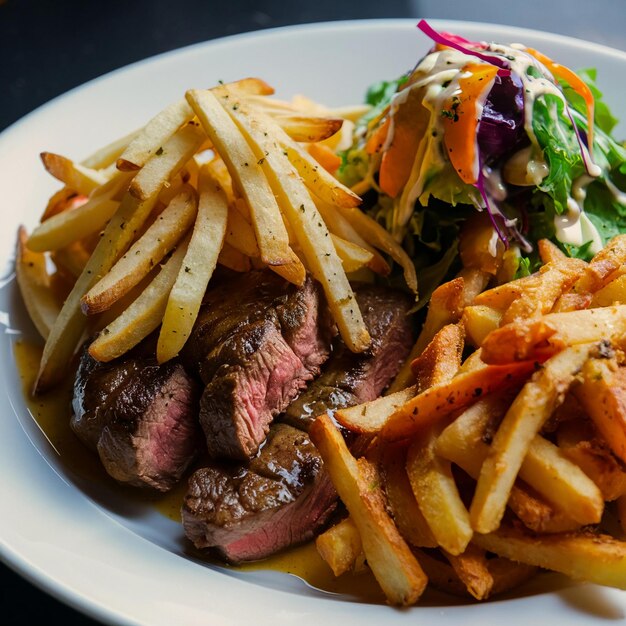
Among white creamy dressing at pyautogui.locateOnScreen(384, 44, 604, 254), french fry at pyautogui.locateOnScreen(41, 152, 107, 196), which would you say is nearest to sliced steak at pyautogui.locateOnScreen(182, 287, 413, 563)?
white creamy dressing at pyautogui.locateOnScreen(384, 44, 604, 254)

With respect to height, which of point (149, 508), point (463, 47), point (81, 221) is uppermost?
point (463, 47)

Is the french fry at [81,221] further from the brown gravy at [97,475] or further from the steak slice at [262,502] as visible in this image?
the steak slice at [262,502]

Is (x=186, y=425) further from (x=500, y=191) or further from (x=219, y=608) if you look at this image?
(x=500, y=191)

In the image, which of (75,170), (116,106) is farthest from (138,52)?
(75,170)

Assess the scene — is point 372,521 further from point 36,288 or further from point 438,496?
point 36,288

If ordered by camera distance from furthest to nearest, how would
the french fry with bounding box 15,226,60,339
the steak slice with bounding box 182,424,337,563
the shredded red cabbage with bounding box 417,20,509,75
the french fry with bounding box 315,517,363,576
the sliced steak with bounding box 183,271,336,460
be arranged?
1. the french fry with bounding box 15,226,60,339
2. the shredded red cabbage with bounding box 417,20,509,75
3. the sliced steak with bounding box 183,271,336,460
4. the steak slice with bounding box 182,424,337,563
5. the french fry with bounding box 315,517,363,576

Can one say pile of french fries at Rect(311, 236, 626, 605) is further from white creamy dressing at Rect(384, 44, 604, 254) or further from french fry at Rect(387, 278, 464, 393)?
white creamy dressing at Rect(384, 44, 604, 254)

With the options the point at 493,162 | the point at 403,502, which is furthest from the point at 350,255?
the point at 403,502
